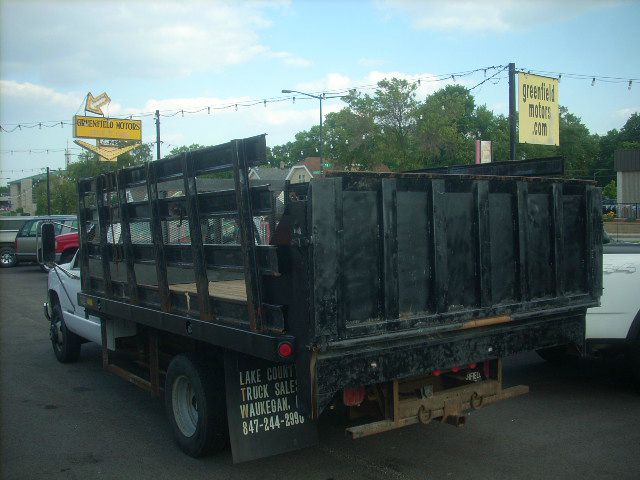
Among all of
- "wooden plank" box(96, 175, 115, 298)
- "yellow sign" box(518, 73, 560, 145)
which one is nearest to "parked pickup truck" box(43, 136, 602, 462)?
"wooden plank" box(96, 175, 115, 298)

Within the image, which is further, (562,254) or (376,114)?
(376,114)

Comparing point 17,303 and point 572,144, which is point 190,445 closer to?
point 17,303

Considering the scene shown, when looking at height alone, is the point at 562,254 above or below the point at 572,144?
below

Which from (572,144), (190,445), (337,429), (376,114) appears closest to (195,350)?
(190,445)

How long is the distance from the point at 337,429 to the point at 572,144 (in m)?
68.2

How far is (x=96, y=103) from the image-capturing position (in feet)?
110

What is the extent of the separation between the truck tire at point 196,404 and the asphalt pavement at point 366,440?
18cm

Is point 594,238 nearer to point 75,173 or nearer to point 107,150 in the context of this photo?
point 107,150

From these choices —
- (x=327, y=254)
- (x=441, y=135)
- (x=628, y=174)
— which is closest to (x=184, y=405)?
(x=327, y=254)

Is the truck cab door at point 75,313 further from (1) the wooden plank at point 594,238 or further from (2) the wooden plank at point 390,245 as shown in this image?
(1) the wooden plank at point 594,238

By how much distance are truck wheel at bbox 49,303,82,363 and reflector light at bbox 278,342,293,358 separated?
5.56 meters

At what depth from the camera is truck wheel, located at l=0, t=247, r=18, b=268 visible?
1019 inches

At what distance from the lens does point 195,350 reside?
507cm

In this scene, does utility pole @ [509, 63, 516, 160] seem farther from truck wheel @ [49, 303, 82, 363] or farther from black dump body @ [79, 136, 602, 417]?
truck wheel @ [49, 303, 82, 363]
